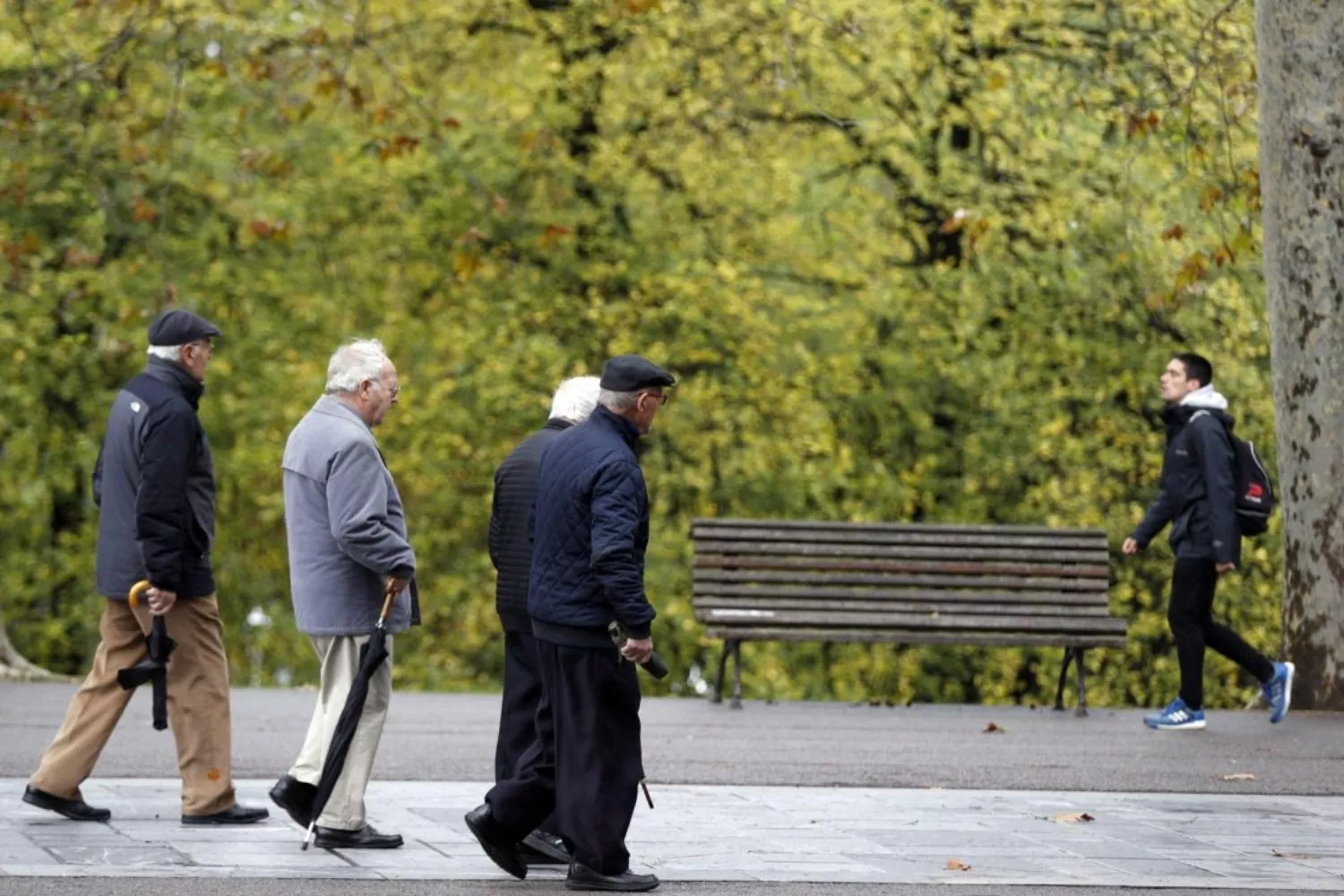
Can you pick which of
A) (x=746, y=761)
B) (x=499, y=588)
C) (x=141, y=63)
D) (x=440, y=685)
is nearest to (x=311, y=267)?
(x=141, y=63)

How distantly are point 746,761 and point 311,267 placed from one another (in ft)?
42.2

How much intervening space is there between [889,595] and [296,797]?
6720 mm

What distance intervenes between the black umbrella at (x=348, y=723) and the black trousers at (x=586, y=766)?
0.65 meters

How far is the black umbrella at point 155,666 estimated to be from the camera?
27.8 ft

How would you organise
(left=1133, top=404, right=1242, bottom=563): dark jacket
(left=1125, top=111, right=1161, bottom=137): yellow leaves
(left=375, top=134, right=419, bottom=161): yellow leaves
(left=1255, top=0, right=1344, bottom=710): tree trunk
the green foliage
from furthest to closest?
the green foliage
(left=375, top=134, right=419, bottom=161): yellow leaves
(left=1125, top=111, right=1161, bottom=137): yellow leaves
(left=1255, top=0, right=1344, bottom=710): tree trunk
(left=1133, top=404, right=1242, bottom=563): dark jacket

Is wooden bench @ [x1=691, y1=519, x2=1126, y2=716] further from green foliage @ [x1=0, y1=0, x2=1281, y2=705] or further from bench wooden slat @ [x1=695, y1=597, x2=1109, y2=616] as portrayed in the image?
green foliage @ [x1=0, y1=0, x2=1281, y2=705]

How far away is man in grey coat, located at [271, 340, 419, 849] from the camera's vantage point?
26.1ft

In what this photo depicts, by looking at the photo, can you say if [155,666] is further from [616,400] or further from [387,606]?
[616,400]

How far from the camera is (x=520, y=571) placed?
823 centimetres

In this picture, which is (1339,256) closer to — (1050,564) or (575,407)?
(1050,564)

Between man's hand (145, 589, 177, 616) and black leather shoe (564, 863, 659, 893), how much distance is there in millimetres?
1988

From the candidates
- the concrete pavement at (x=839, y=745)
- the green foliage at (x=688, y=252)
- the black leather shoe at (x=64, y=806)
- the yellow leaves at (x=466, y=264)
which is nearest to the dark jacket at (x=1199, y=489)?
the concrete pavement at (x=839, y=745)

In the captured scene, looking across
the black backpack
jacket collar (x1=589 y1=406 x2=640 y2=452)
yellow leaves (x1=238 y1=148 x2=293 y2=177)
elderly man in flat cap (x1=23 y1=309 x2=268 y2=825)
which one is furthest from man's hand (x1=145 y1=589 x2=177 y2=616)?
yellow leaves (x1=238 y1=148 x2=293 y2=177)

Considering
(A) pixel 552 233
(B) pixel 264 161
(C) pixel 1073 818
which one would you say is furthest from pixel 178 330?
(A) pixel 552 233
